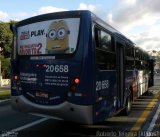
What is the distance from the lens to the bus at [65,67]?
28.3ft

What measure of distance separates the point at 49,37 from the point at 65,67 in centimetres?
93

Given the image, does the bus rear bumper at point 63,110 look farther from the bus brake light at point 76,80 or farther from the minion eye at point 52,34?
the minion eye at point 52,34

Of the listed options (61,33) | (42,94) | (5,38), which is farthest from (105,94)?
(5,38)

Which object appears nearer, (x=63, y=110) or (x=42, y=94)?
(x=63, y=110)

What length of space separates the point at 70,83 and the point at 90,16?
166 cm

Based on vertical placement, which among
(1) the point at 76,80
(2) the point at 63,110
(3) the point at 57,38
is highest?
(3) the point at 57,38

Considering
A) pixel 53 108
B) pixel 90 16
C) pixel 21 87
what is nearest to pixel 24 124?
pixel 21 87

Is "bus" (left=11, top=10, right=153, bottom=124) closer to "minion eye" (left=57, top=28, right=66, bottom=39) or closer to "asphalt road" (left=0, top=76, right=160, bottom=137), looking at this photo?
"minion eye" (left=57, top=28, right=66, bottom=39)

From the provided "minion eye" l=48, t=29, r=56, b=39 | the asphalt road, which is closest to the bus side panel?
the asphalt road

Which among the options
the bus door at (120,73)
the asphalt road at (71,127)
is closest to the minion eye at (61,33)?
the asphalt road at (71,127)

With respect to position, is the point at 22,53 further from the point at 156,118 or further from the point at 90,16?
the point at 156,118

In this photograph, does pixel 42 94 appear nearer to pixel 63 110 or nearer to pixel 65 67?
pixel 63 110

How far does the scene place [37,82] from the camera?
935 centimetres

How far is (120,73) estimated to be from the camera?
11.9 m
